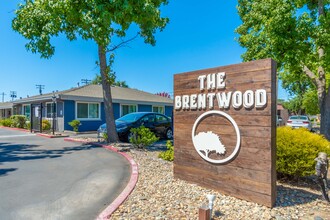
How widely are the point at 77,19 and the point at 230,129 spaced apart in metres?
7.11

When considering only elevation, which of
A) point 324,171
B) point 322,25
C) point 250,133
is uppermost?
point 322,25

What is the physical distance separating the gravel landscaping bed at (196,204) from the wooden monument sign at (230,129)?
204mm

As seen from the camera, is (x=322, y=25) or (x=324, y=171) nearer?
(x=324, y=171)

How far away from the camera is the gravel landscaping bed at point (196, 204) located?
131 inches

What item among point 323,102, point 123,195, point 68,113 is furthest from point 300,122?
point 123,195

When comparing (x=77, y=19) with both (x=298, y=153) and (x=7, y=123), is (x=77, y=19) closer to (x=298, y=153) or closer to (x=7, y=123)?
(x=298, y=153)

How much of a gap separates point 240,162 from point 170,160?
3.28 m

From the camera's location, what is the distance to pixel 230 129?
3963 mm

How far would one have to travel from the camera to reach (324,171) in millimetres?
3988

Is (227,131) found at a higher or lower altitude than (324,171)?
higher

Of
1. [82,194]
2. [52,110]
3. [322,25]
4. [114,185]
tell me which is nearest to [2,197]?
[82,194]

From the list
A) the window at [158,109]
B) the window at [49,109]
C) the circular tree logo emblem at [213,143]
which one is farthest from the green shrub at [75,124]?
the circular tree logo emblem at [213,143]

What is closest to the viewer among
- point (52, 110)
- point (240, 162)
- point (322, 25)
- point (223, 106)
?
point (240, 162)

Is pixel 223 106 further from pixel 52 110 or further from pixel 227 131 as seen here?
pixel 52 110
